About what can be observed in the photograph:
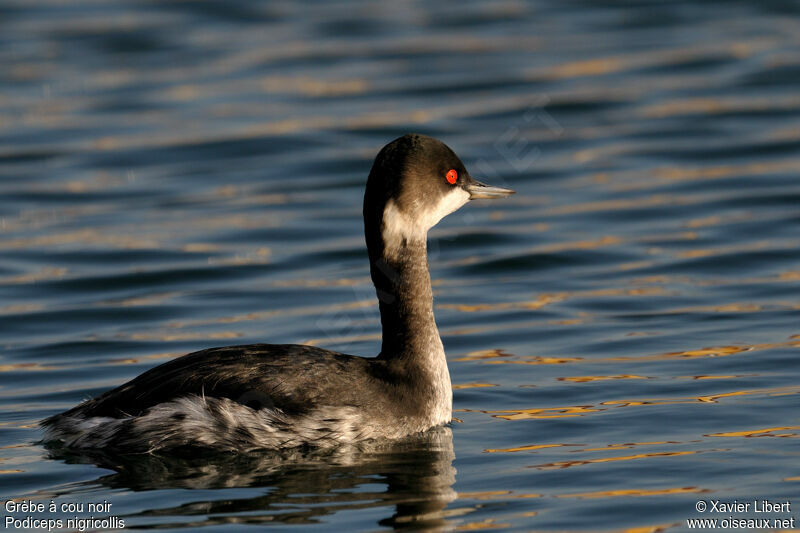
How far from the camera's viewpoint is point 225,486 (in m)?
7.79

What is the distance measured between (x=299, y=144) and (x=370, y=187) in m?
8.84

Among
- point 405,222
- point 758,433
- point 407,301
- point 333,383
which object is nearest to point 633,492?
point 758,433

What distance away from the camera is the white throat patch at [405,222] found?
884 centimetres

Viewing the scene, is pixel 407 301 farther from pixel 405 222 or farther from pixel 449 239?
pixel 449 239

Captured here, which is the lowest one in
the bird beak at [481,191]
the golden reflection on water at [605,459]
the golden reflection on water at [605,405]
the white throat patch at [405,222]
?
the golden reflection on water at [605,459]

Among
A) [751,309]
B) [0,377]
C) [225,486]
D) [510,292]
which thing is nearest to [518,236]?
[510,292]

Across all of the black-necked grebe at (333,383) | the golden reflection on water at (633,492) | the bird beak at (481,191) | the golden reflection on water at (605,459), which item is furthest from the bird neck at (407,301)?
the golden reflection on water at (633,492)

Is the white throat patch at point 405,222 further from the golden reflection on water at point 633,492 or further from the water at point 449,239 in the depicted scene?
the golden reflection on water at point 633,492

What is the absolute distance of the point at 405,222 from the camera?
890 centimetres

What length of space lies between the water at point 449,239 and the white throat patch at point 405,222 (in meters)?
1.19

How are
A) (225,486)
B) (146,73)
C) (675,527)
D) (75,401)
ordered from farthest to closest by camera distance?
(146,73) → (75,401) → (225,486) → (675,527)

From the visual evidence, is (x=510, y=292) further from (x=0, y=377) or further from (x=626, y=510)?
(x=626, y=510)

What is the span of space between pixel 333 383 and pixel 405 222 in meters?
1.15

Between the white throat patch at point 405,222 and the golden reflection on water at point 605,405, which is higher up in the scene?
the white throat patch at point 405,222
